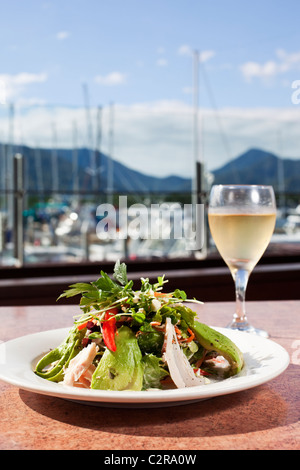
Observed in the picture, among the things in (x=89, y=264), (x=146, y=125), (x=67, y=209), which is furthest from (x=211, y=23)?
(x=89, y=264)

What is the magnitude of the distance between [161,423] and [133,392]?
4cm

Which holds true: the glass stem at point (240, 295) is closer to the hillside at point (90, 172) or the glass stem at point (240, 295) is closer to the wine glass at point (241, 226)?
the wine glass at point (241, 226)

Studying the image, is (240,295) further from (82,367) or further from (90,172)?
(90,172)

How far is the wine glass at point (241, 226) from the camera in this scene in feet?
3.18

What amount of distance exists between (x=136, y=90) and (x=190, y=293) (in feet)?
60.0

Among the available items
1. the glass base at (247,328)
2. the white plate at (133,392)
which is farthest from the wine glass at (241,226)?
the white plate at (133,392)

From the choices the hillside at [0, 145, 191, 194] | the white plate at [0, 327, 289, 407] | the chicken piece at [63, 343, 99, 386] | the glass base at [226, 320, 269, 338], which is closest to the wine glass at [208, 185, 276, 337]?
the glass base at [226, 320, 269, 338]

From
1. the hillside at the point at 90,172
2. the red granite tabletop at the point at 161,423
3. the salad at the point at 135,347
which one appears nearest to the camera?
the red granite tabletop at the point at 161,423

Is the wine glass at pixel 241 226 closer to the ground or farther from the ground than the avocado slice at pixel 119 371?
farther from the ground

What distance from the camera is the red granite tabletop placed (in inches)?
18.3

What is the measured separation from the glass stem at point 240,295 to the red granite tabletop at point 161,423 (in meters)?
0.27

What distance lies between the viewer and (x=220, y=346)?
643 mm

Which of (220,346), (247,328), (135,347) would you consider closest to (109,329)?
(135,347)
